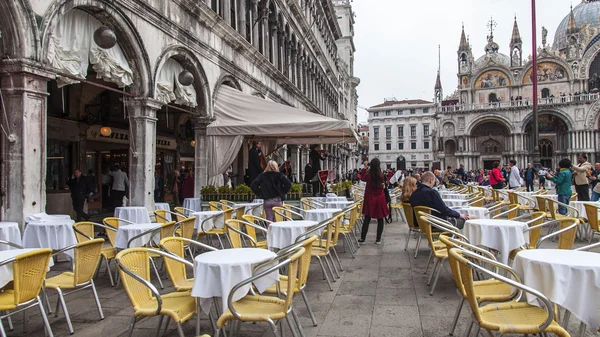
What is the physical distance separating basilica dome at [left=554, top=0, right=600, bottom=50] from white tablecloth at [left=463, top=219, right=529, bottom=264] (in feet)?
267

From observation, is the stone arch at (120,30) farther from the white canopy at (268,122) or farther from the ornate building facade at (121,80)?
the white canopy at (268,122)

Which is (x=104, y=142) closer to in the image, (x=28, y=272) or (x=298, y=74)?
(x=28, y=272)

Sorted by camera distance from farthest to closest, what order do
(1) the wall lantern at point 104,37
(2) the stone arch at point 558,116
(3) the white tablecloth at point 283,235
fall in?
(2) the stone arch at point 558,116, (1) the wall lantern at point 104,37, (3) the white tablecloth at point 283,235

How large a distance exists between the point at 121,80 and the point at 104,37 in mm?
1112

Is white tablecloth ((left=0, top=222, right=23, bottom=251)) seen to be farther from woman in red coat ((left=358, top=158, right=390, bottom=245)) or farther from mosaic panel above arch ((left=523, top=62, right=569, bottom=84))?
mosaic panel above arch ((left=523, top=62, right=569, bottom=84))

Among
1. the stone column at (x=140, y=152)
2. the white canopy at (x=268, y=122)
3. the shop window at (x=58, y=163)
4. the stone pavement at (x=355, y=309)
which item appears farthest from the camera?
the shop window at (x=58, y=163)

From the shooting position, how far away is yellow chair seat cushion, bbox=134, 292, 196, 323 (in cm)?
325

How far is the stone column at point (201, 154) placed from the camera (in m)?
13.1

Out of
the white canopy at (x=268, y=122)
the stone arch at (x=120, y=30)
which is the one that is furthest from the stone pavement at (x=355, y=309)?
the white canopy at (x=268, y=122)

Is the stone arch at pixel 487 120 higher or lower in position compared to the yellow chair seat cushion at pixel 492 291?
higher

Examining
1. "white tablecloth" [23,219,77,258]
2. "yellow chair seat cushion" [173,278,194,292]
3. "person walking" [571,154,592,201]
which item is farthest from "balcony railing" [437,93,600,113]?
"yellow chair seat cushion" [173,278,194,292]

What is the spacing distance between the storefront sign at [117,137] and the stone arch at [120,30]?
4224mm

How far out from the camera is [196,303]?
3.50 m

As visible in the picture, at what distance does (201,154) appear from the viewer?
1333 cm
